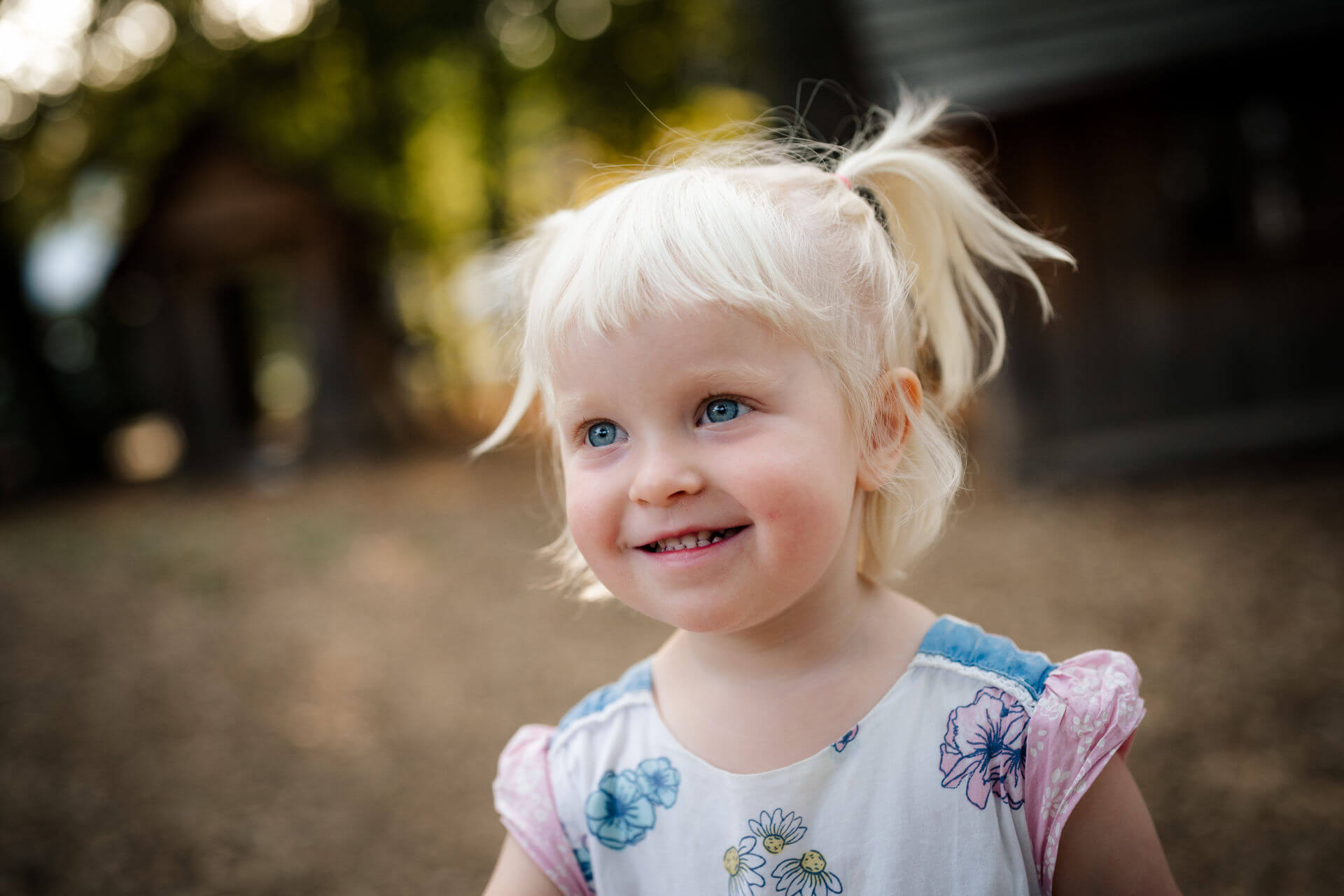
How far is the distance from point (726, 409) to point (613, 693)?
57cm

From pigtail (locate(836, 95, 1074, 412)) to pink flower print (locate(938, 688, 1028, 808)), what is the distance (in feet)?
1.68

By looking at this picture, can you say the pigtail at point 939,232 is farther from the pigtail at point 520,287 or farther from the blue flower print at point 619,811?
the blue flower print at point 619,811

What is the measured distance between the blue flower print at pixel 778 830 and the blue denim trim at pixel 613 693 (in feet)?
0.97

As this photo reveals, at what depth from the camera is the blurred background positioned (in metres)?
3.79

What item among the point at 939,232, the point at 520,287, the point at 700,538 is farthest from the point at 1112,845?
the point at 520,287

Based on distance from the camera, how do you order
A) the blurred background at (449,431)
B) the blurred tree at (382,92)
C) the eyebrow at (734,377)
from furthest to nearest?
the blurred tree at (382,92)
the blurred background at (449,431)
the eyebrow at (734,377)

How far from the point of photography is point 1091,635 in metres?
4.57

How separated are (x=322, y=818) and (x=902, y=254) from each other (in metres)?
3.37

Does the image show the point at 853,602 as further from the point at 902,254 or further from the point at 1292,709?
the point at 1292,709

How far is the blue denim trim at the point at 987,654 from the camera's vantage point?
1.32m

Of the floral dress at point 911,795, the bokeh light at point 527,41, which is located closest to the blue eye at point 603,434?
the floral dress at point 911,795

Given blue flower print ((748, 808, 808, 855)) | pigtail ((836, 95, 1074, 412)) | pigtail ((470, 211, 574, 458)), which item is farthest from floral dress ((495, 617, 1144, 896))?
pigtail ((470, 211, 574, 458))

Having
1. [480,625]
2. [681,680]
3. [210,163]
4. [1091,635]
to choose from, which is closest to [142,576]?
[480,625]

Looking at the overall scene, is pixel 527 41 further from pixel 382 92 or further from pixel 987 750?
pixel 987 750
